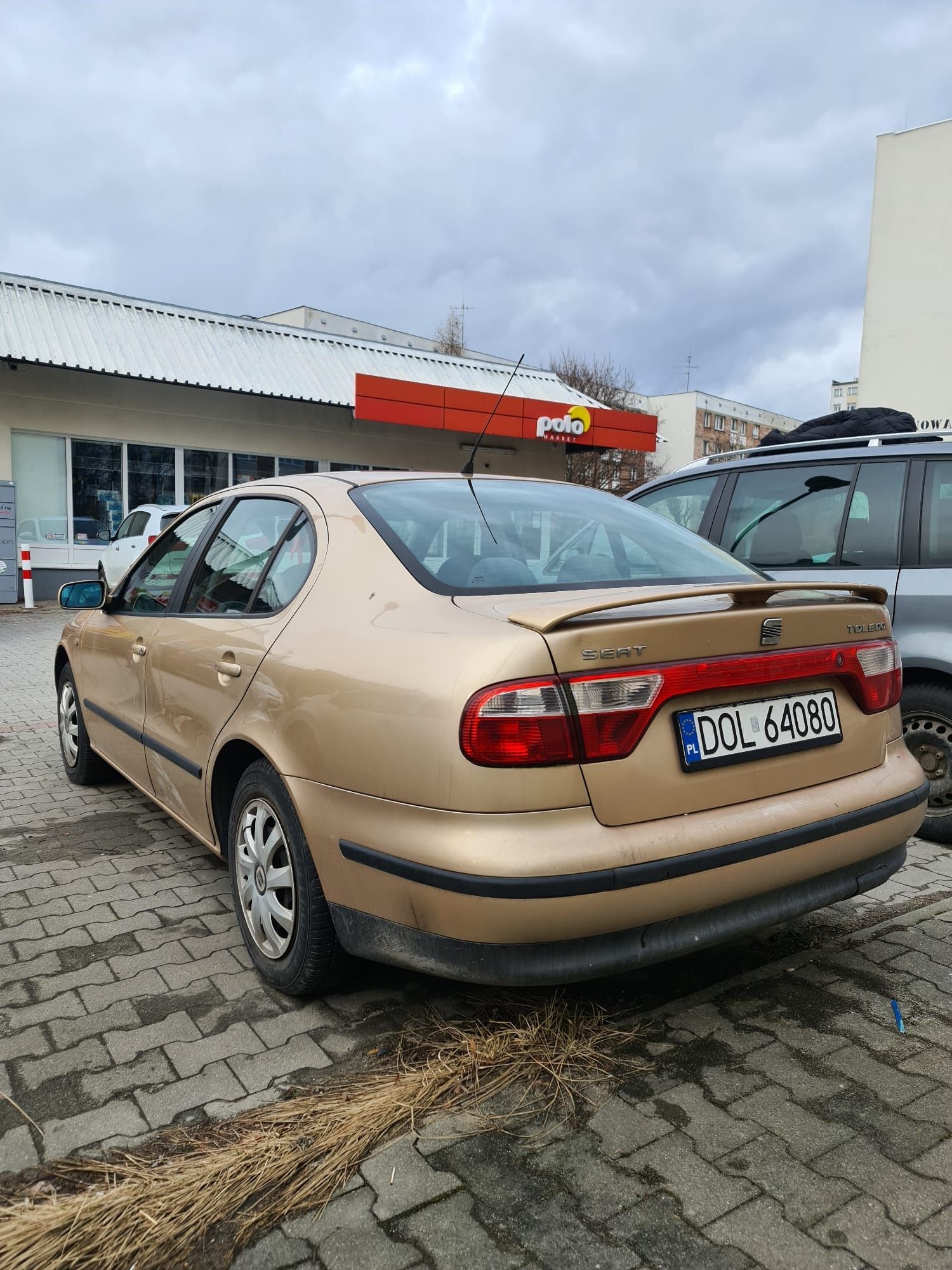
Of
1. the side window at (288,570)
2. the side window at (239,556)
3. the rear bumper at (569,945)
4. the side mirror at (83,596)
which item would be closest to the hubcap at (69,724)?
the side mirror at (83,596)

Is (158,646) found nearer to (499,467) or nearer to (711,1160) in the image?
(711,1160)

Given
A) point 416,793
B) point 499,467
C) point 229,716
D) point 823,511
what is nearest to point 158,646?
point 229,716

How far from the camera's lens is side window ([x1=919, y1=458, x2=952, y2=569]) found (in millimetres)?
4297

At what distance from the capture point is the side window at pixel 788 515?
15.7ft

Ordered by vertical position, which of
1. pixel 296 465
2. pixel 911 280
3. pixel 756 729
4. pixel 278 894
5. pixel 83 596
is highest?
pixel 911 280

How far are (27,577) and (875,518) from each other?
1433cm

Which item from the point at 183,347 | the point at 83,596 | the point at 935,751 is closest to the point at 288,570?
the point at 83,596

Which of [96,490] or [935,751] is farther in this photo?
[96,490]

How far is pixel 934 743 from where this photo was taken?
4.31 meters

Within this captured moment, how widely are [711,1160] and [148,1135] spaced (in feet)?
4.10

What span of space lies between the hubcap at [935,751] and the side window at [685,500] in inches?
63.4

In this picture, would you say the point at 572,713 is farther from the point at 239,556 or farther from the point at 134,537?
the point at 134,537

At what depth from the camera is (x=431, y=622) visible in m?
2.33

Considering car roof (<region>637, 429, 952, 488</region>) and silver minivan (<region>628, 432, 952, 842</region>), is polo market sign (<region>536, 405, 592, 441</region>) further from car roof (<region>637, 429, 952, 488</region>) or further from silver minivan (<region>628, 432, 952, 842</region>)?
silver minivan (<region>628, 432, 952, 842</region>)
